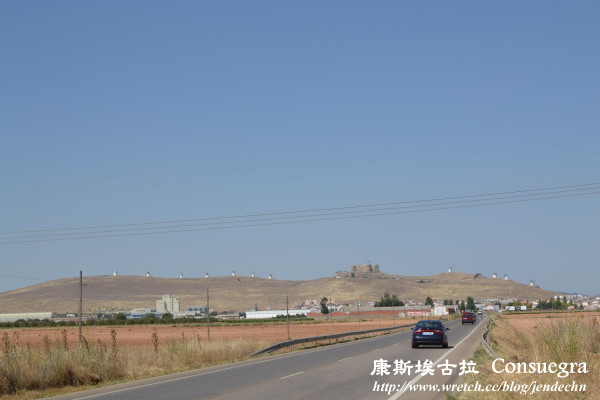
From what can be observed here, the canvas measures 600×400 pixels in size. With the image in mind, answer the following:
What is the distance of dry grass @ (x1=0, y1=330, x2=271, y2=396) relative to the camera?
22.2m

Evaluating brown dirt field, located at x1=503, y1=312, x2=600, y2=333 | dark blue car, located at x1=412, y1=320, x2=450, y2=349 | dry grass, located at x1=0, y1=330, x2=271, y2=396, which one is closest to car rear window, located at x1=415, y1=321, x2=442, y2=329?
dark blue car, located at x1=412, y1=320, x2=450, y2=349

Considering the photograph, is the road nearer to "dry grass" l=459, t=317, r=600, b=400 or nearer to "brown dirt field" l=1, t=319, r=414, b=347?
"dry grass" l=459, t=317, r=600, b=400

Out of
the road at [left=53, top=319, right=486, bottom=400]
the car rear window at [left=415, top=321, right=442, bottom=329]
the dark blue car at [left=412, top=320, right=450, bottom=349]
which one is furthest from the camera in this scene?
the car rear window at [left=415, top=321, right=442, bottom=329]

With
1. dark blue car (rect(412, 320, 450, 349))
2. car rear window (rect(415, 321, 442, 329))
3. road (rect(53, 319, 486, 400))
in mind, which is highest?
car rear window (rect(415, 321, 442, 329))

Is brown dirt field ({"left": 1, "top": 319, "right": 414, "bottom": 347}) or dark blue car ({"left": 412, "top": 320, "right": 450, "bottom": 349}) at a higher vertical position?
brown dirt field ({"left": 1, "top": 319, "right": 414, "bottom": 347})

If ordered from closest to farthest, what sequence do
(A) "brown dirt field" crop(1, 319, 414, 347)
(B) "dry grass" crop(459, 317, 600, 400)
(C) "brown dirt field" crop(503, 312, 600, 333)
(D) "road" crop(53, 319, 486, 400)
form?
(B) "dry grass" crop(459, 317, 600, 400) < (D) "road" crop(53, 319, 486, 400) < (C) "brown dirt field" crop(503, 312, 600, 333) < (A) "brown dirt field" crop(1, 319, 414, 347)

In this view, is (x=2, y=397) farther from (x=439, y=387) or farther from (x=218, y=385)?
(x=439, y=387)

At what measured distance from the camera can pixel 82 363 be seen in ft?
81.3

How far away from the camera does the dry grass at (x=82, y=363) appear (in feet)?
72.8

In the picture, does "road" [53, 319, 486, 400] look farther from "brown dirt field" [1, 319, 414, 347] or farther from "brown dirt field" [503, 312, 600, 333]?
"brown dirt field" [1, 319, 414, 347]

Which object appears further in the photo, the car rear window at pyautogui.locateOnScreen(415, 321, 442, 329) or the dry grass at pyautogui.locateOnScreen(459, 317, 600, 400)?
the car rear window at pyautogui.locateOnScreen(415, 321, 442, 329)

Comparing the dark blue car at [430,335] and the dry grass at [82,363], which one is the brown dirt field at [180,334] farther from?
the dark blue car at [430,335]

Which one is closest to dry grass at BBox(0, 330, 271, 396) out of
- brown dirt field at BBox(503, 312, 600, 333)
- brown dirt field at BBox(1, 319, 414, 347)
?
brown dirt field at BBox(1, 319, 414, 347)

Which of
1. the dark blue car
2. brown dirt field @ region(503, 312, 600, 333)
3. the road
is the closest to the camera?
the road
